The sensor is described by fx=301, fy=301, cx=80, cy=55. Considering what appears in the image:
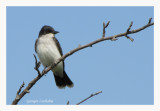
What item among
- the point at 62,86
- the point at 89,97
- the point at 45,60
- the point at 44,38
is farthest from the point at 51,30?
the point at 89,97

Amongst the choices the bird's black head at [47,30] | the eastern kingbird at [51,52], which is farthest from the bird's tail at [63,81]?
the bird's black head at [47,30]

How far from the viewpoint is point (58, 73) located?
26.3 ft

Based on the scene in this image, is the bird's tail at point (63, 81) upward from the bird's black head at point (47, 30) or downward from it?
downward

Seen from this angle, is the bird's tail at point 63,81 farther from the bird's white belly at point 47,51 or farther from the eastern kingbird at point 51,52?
the bird's white belly at point 47,51

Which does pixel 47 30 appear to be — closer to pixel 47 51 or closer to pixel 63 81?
pixel 47 51

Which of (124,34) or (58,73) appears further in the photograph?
(58,73)

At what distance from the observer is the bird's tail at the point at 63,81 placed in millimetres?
7723

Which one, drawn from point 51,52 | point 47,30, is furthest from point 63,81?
point 47,30

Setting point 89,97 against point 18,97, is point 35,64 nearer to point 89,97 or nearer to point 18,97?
point 18,97

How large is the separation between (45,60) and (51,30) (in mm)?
1053

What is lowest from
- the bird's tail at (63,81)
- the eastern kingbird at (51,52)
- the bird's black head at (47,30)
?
the bird's tail at (63,81)

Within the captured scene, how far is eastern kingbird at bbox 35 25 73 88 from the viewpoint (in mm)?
7461
